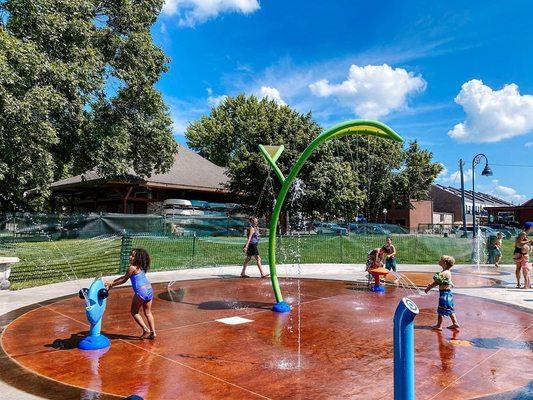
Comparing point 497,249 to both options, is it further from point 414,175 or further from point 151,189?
point 414,175

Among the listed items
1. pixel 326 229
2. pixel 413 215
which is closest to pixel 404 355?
pixel 326 229

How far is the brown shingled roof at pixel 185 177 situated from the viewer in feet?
101

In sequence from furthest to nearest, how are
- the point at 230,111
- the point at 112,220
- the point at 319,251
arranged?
the point at 230,111
the point at 319,251
the point at 112,220

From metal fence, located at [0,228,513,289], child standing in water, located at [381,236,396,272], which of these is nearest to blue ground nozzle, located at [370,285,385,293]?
child standing in water, located at [381,236,396,272]

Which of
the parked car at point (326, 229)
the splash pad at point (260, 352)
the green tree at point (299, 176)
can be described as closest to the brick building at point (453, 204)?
the parked car at point (326, 229)

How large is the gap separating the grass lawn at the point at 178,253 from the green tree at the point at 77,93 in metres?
4.15

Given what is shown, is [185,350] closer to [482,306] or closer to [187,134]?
[482,306]

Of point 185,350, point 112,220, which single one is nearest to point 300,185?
point 112,220

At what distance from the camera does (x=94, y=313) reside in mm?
5668

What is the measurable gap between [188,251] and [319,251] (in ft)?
22.5

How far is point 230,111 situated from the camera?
181 feet

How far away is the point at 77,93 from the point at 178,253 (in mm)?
8511

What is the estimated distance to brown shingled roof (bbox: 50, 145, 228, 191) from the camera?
30.8m

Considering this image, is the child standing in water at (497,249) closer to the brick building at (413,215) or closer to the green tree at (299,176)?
the green tree at (299,176)
